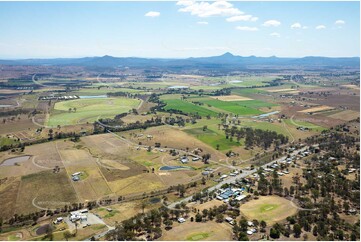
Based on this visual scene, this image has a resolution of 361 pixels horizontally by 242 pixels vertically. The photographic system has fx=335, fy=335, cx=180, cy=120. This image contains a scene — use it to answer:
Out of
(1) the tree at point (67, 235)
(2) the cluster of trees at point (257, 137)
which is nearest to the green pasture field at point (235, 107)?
(2) the cluster of trees at point (257, 137)

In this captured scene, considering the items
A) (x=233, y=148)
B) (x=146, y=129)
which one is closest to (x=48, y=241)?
(x=233, y=148)

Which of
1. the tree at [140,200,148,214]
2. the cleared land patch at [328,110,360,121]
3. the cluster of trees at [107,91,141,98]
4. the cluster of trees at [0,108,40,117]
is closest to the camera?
the tree at [140,200,148,214]

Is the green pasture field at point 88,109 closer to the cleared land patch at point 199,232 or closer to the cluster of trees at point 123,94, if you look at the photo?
the cluster of trees at point 123,94

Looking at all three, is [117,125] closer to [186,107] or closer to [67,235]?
[186,107]

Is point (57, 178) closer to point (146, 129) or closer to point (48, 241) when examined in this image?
point (48, 241)

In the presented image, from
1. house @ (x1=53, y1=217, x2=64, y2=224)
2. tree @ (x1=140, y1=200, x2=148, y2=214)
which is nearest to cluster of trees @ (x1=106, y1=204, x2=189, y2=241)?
tree @ (x1=140, y1=200, x2=148, y2=214)

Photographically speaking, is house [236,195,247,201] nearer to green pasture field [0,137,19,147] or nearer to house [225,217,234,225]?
house [225,217,234,225]
